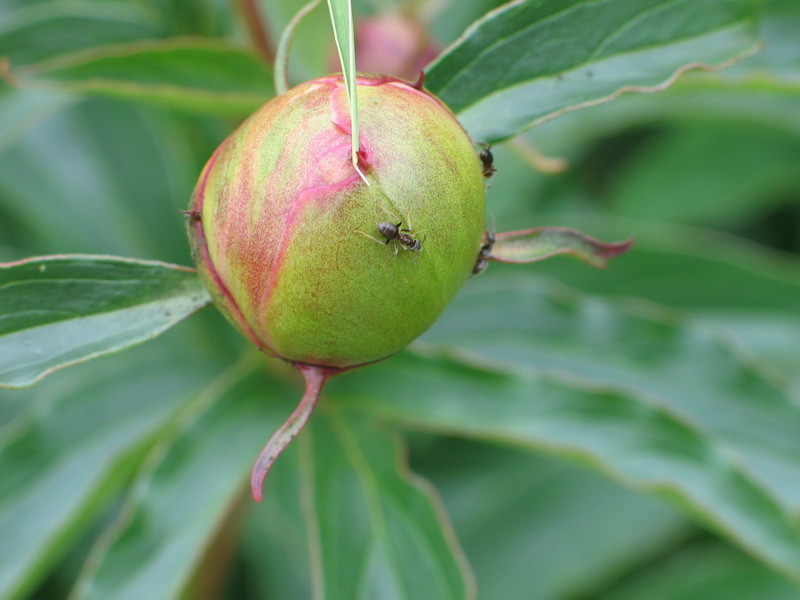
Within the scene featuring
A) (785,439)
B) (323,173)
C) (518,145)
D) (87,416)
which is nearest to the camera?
(323,173)

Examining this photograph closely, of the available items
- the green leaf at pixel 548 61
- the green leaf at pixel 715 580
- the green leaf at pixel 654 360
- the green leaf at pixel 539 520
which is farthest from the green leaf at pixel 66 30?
the green leaf at pixel 715 580

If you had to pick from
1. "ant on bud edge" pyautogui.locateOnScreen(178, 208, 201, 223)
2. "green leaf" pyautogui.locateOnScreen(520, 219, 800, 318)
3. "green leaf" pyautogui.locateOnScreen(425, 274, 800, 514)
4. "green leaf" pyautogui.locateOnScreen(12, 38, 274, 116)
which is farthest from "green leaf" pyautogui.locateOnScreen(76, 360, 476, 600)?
"green leaf" pyautogui.locateOnScreen(520, 219, 800, 318)

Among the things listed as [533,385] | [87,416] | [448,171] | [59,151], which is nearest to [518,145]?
[533,385]

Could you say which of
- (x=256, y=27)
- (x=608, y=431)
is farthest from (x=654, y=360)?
(x=256, y=27)

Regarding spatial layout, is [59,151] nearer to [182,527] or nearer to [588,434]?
[182,527]

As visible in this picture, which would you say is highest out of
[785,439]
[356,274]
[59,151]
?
[356,274]

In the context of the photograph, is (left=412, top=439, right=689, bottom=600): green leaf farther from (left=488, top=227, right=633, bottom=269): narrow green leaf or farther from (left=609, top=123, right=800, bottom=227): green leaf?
(left=488, top=227, right=633, bottom=269): narrow green leaf
